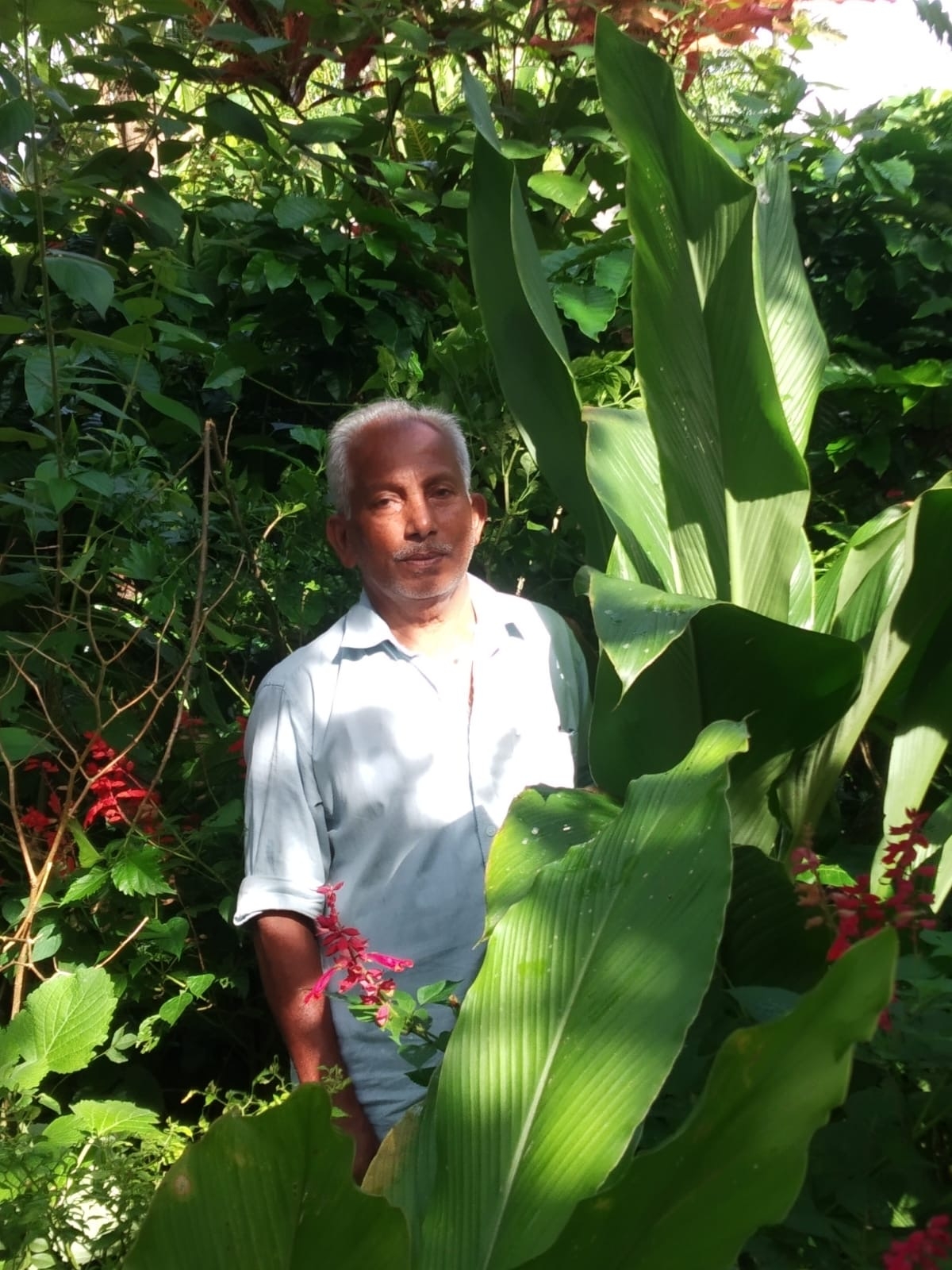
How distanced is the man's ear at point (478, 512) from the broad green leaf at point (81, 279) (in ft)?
2.15

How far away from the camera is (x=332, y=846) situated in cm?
183

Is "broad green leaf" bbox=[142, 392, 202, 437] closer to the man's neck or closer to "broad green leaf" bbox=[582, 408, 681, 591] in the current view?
the man's neck

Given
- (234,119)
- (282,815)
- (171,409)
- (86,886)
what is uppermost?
(234,119)

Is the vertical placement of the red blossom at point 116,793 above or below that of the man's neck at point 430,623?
below

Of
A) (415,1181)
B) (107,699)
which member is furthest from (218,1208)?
(107,699)

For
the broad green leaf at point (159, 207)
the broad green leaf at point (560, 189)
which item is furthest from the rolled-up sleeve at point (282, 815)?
the broad green leaf at point (560, 189)

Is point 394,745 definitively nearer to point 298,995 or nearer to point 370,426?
point 298,995

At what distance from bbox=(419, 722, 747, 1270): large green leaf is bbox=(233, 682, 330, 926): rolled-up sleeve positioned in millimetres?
808

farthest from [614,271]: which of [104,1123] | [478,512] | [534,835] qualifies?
[104,1123]

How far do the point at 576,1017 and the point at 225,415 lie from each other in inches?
88.5

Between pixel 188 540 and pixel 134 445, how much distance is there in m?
0.20

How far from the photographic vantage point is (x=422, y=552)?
1911mm

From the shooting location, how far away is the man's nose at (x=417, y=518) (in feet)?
6.28

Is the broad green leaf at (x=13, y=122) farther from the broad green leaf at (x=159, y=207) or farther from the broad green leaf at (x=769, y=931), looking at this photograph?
the broad green leaf at (x=769, y=931)
